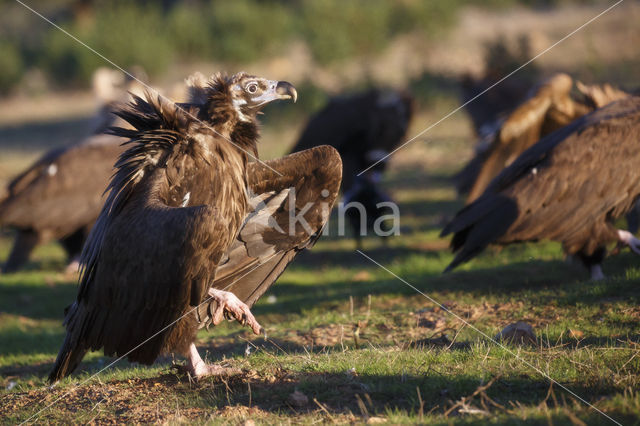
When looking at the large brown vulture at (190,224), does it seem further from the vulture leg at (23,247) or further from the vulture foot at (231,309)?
the vulture leg at (23,247)

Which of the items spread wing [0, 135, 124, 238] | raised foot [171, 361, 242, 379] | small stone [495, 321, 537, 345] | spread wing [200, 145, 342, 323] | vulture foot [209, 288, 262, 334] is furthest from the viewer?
spread wing [0, 135, 124, 238]

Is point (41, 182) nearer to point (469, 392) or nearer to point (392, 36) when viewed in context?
point (469, 392)

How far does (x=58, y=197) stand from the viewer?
35.3 feet

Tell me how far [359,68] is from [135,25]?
10.6 m

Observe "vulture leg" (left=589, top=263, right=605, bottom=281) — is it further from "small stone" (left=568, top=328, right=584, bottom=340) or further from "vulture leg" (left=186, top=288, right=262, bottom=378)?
"vulture leg" (left=186, top=288, right=262, bottom=378)

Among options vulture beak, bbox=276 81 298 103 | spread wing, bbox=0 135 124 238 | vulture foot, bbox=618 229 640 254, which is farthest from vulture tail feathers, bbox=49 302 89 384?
spread wing, bbox=0 135 124 238

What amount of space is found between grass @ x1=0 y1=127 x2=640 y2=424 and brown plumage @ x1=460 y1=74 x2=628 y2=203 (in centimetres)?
115

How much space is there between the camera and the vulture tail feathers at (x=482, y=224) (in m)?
7.04

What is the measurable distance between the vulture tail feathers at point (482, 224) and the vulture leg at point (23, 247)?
257 inches

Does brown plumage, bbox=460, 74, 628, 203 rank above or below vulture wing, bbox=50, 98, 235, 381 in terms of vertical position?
above

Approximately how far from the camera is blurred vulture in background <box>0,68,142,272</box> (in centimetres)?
1070

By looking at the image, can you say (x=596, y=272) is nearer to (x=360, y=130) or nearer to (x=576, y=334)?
(x=576, y=334)

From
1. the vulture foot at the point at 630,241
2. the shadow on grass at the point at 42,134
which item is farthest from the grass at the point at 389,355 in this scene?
the shadow on grass at the point at 42,134

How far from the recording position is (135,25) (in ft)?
105
